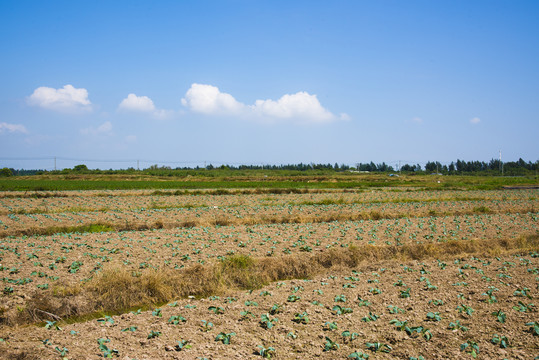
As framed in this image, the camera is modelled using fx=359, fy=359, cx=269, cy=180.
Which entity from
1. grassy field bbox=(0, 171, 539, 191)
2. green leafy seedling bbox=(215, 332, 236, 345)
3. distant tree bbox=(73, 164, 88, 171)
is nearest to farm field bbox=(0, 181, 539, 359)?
green leafy seedling bbox=(215, 332, 236, 345)

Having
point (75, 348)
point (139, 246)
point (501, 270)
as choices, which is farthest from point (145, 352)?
point (501, 270)

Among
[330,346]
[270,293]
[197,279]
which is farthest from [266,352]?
[197,279]

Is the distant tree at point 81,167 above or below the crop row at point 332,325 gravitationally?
above

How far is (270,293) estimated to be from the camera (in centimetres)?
938

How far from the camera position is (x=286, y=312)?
26.6 feet

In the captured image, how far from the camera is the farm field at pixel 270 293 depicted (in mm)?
6809

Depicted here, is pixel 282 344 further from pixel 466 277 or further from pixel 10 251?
pixel 10 251

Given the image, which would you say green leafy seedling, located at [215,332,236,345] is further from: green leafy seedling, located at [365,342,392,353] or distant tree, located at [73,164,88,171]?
distant tree, located at [73,164,88,171]

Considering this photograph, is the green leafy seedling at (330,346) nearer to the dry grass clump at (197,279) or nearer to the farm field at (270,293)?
the farm field at (270,293)

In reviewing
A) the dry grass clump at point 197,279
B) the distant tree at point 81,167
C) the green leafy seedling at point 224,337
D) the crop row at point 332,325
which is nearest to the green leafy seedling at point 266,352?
the crop row at point 332,325

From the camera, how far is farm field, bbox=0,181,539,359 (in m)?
6.81

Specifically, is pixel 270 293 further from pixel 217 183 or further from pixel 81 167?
pixel 81 167

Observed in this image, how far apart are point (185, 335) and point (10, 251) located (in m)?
9.29

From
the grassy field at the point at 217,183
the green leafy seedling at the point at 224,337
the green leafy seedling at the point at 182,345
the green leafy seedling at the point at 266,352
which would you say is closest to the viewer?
the green leafy seedling at the point at 266,352
